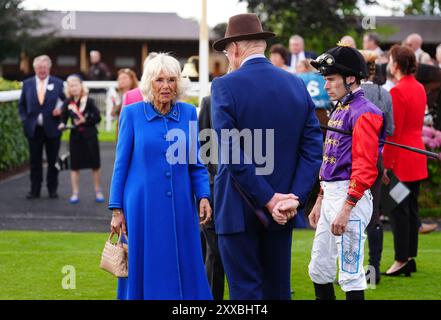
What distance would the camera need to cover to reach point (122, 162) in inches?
258

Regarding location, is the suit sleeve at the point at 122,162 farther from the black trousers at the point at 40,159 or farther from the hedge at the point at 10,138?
the hedge at the point at 10,138

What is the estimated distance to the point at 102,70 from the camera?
28.4 metres

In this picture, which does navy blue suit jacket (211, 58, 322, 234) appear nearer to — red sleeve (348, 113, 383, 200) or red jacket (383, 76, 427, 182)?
red sleeve (348, 113, 383, 200)

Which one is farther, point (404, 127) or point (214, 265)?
point (404, 127)

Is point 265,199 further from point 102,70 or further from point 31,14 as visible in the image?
point 31,14

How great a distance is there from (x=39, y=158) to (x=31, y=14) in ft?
66.2

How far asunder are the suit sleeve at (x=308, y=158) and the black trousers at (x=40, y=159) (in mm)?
8774

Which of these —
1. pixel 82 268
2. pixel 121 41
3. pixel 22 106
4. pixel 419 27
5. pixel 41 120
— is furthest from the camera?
pixel 121 41

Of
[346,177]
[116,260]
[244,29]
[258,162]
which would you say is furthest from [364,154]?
[116,260]

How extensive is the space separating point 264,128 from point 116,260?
1315mm

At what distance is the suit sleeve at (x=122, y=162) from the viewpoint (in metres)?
6.55

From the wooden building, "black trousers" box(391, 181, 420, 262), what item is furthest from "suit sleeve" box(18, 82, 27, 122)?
the wooden building

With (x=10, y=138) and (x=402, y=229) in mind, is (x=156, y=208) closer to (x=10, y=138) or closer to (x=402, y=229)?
(x=402, y=229)

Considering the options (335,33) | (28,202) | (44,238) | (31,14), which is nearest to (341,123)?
(44,238)
